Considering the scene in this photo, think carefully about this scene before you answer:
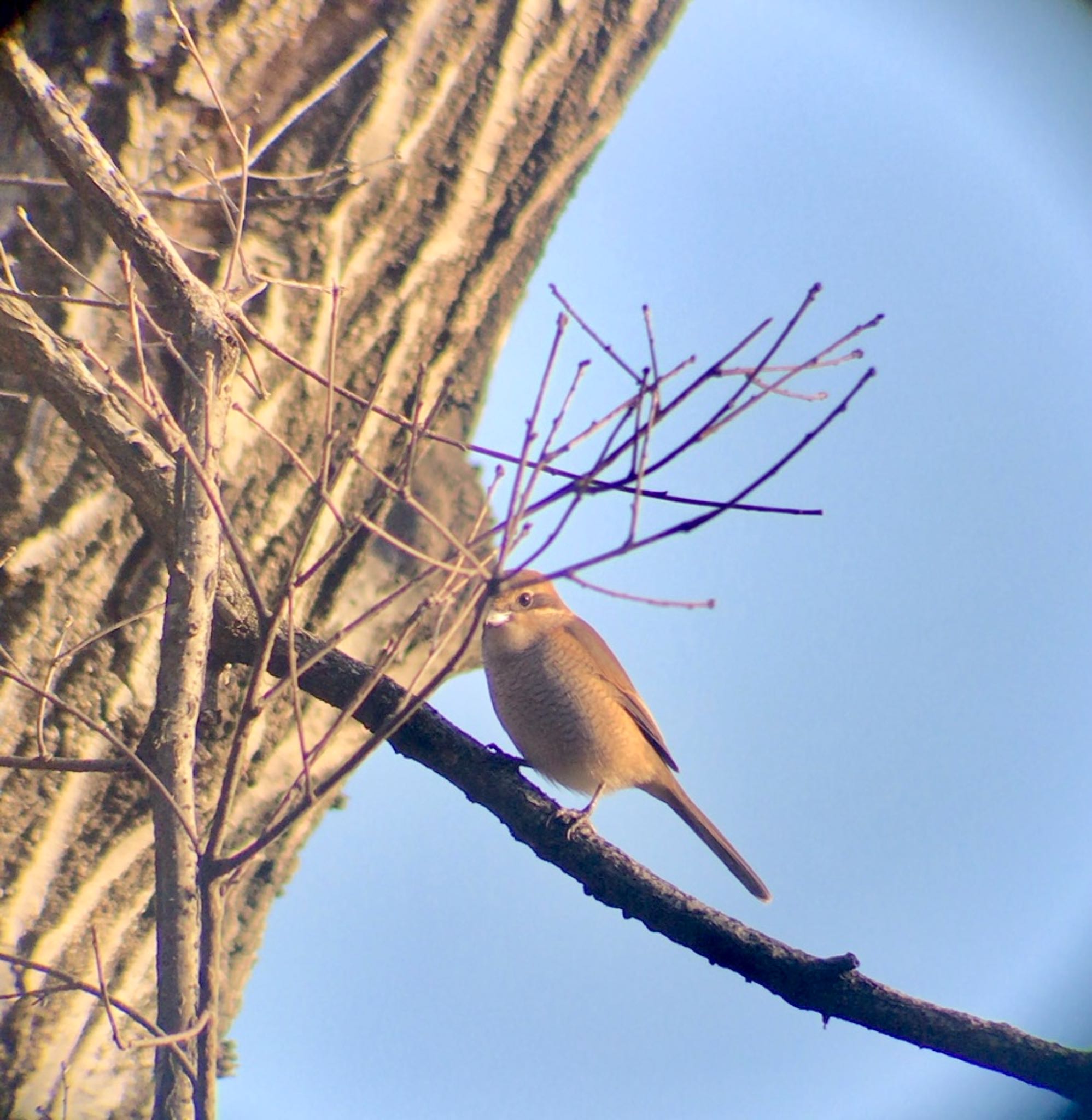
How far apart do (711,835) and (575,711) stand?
2.31 ft

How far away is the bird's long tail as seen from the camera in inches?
135

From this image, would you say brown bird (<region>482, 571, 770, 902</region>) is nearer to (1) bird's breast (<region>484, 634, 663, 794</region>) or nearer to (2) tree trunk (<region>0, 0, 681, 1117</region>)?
(1) bird's breast (<region>484, 634, 663, 794</region>)

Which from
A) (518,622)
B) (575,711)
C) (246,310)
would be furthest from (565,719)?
(246,310)

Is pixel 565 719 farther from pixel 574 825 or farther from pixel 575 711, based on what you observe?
pixel 574 825

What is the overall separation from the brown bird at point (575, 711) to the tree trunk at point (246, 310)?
492mm

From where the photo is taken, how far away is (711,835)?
3.44 meters

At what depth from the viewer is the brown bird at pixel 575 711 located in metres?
3.23

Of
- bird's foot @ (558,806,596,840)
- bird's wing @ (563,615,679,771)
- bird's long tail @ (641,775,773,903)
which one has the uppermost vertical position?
bird's wing @ (563,615,679,771)

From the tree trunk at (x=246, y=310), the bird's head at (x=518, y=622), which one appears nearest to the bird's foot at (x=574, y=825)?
the tree trunk at (x=246, y=310)

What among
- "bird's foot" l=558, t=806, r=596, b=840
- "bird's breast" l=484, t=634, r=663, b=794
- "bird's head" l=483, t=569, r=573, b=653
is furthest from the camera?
"bird's head" l=483, t=569, r=573, b=653

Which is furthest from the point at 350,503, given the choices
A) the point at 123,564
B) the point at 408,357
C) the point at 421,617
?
the point at 421,617

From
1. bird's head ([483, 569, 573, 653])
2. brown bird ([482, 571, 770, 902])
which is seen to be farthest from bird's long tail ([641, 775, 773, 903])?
bird's head ([483, 569, 573, 653])

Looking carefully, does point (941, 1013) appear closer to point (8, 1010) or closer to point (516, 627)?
point (516, 627)

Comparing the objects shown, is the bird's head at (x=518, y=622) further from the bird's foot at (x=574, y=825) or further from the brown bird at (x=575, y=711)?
the bird's foot at (x=574, y=825)
